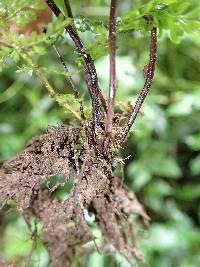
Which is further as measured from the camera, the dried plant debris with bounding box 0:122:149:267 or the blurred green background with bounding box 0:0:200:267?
the blurred green background with bounding box 0:0:200:267

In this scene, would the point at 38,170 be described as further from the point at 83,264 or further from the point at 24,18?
the point at 83,264

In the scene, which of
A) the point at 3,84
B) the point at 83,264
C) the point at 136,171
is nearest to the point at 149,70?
the point at 83,264

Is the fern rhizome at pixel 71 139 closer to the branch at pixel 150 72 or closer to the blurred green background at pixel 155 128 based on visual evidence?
the branch at pixel 150 72

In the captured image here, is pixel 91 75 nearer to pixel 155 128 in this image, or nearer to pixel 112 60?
pixel 112 60

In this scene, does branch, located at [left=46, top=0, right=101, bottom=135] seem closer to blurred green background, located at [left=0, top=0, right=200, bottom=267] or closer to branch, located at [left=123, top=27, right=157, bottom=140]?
branch, located at [left=123, top=27, right=157, bottom=140]

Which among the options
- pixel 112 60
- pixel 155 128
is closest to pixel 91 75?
pixel 112 60

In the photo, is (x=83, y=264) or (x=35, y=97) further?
(x=35, y=97)

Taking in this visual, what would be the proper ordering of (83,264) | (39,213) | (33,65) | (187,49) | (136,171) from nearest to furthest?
(33,65) → (39,213) → (83,264) → (136,171) → (187,49)

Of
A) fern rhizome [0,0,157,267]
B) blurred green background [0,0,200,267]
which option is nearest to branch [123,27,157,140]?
fern rhizome [0,0,157,267]

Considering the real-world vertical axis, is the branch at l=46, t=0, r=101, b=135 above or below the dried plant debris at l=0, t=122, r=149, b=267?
above
